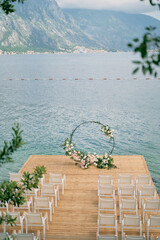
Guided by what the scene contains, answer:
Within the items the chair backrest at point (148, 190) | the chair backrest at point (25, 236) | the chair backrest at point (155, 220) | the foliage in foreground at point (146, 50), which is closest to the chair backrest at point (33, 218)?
the chair backrest at point (25, 236)

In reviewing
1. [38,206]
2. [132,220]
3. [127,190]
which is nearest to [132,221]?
[132,220]

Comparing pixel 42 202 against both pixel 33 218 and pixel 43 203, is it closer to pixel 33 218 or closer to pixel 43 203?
pixel 43 203

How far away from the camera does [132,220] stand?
8.66 meters

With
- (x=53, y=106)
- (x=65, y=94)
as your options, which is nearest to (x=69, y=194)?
(x=53, y=106)

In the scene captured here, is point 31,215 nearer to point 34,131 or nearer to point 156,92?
point 34,131

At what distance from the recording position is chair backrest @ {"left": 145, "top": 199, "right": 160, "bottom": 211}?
9.78 metres

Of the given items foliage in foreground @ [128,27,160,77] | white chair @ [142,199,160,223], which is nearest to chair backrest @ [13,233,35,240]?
white chair @ [142,199,160,223]

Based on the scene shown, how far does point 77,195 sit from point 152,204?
10.7ft

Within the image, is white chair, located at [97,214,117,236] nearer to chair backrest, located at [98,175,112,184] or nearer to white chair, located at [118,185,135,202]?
white chair, located at [118,185,135,202]

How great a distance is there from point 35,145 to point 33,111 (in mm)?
13494

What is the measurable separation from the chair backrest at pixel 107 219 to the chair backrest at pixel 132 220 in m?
0.31

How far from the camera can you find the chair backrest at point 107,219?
8719mm

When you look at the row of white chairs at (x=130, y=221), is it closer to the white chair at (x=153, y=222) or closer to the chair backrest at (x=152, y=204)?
the white chair at (x=153, y=222)

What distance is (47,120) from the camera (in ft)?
104
